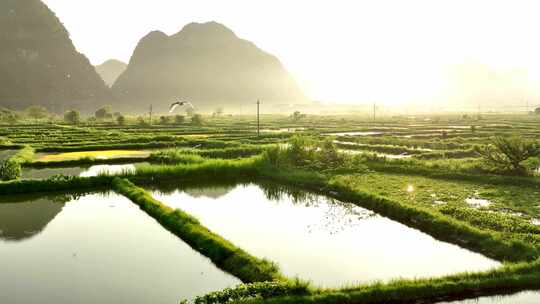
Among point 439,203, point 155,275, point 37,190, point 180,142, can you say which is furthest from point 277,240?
point 180,142

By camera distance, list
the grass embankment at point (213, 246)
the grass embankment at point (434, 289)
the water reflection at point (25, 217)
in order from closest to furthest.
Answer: the grass embankment at point (434, 289) < the grass embankment at point (213, 246) < the water reflection at point (25, 217)

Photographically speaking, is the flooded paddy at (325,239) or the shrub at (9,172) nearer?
the flooded paddy at (325,239)

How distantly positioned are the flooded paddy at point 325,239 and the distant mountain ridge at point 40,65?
128925mm

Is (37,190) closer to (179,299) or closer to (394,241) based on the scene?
(179,299)

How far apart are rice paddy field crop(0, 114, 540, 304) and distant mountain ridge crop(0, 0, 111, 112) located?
123933mm

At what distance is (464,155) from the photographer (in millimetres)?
29469

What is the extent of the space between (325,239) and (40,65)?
6383 inches

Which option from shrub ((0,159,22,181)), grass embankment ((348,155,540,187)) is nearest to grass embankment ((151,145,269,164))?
grass embankment ((348,155,540,187))

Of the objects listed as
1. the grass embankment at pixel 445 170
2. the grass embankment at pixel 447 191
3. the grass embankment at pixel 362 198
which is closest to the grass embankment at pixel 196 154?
the grass embankment at pixel 362 198

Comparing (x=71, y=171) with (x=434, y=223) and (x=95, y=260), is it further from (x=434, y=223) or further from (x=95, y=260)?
(x=434, y=223)

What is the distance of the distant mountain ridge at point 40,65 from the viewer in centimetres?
13750

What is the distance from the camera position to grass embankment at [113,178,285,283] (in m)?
9.90

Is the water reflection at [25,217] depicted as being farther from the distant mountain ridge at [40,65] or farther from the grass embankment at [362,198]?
the distant mountain ridge at [40,65]

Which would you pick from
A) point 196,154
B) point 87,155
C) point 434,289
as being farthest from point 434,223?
point 87,155
